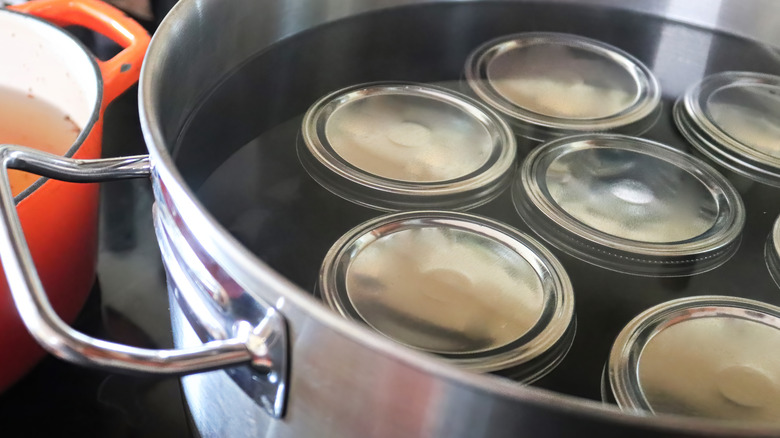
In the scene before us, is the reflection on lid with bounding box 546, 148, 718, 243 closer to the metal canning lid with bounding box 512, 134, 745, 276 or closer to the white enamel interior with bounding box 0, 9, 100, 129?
the metal canning lid with bounding box 512, 134, 745, 276

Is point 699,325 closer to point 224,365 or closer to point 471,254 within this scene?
point 471,254

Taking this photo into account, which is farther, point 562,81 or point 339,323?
point 562,81

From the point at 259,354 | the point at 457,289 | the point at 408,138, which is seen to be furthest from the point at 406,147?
the point at 259,354

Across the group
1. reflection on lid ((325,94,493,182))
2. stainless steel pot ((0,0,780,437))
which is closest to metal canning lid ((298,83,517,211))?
reflection on lid ((325,94,493,182))

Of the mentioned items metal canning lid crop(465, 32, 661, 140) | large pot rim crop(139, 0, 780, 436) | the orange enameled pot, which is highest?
large pot rim crop(139, 0, 780, 436)

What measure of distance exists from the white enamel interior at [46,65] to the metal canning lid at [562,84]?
316 millimetres

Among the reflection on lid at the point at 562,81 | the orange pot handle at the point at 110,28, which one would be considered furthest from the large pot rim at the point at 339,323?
the reflection on lid at the point at 562,81

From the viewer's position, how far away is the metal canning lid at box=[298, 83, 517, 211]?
494mm

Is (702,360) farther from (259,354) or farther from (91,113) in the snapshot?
(91,113)

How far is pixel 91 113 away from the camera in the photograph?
1.72ft

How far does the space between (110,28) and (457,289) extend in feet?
1.26

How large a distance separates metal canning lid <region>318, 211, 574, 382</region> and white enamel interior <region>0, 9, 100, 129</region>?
0.90 ft

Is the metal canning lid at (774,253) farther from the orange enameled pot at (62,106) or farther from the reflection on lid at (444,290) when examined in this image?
the orange enameled pot at (62,106)

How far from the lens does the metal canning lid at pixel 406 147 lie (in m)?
0.49
